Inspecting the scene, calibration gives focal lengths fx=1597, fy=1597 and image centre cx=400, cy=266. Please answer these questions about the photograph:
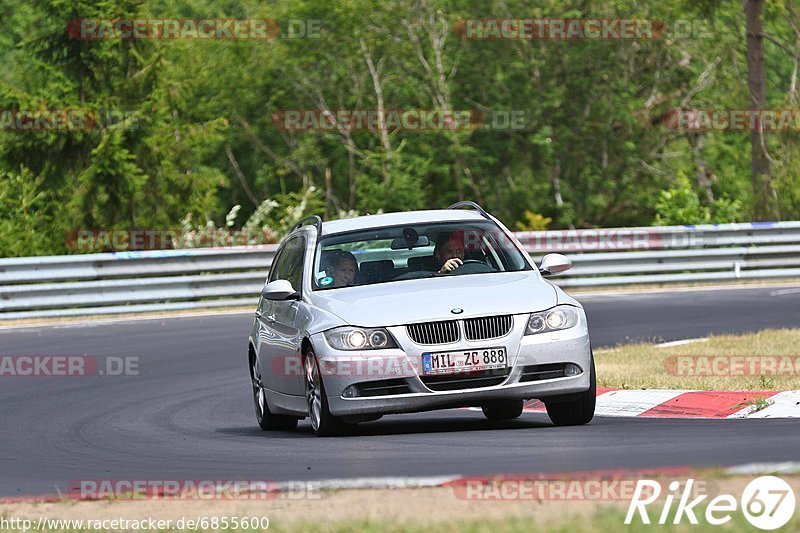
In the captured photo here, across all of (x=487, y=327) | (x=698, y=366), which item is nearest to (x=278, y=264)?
(x=487, y=327)

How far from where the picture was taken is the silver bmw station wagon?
1047cm

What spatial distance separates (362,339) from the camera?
34.6 feet

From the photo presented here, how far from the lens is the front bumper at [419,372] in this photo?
10.5 meters

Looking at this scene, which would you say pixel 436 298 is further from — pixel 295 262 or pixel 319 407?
pixel 295 262

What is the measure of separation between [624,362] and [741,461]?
25.5ft

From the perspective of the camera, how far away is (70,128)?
3048 cm

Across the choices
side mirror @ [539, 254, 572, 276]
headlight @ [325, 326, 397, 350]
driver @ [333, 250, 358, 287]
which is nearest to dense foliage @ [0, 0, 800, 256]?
driver @ [333, 250, 358, 287]

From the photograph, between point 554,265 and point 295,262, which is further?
point 295,262

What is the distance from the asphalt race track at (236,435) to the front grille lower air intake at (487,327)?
658 mm

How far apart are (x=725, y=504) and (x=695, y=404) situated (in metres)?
5.35

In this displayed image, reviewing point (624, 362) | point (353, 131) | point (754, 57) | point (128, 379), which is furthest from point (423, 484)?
point (353, 131)

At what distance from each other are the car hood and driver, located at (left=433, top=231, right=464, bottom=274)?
0.34 meters

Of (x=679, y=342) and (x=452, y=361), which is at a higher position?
(x=452, y=361)

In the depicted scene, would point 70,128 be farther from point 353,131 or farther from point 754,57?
point 353,131
